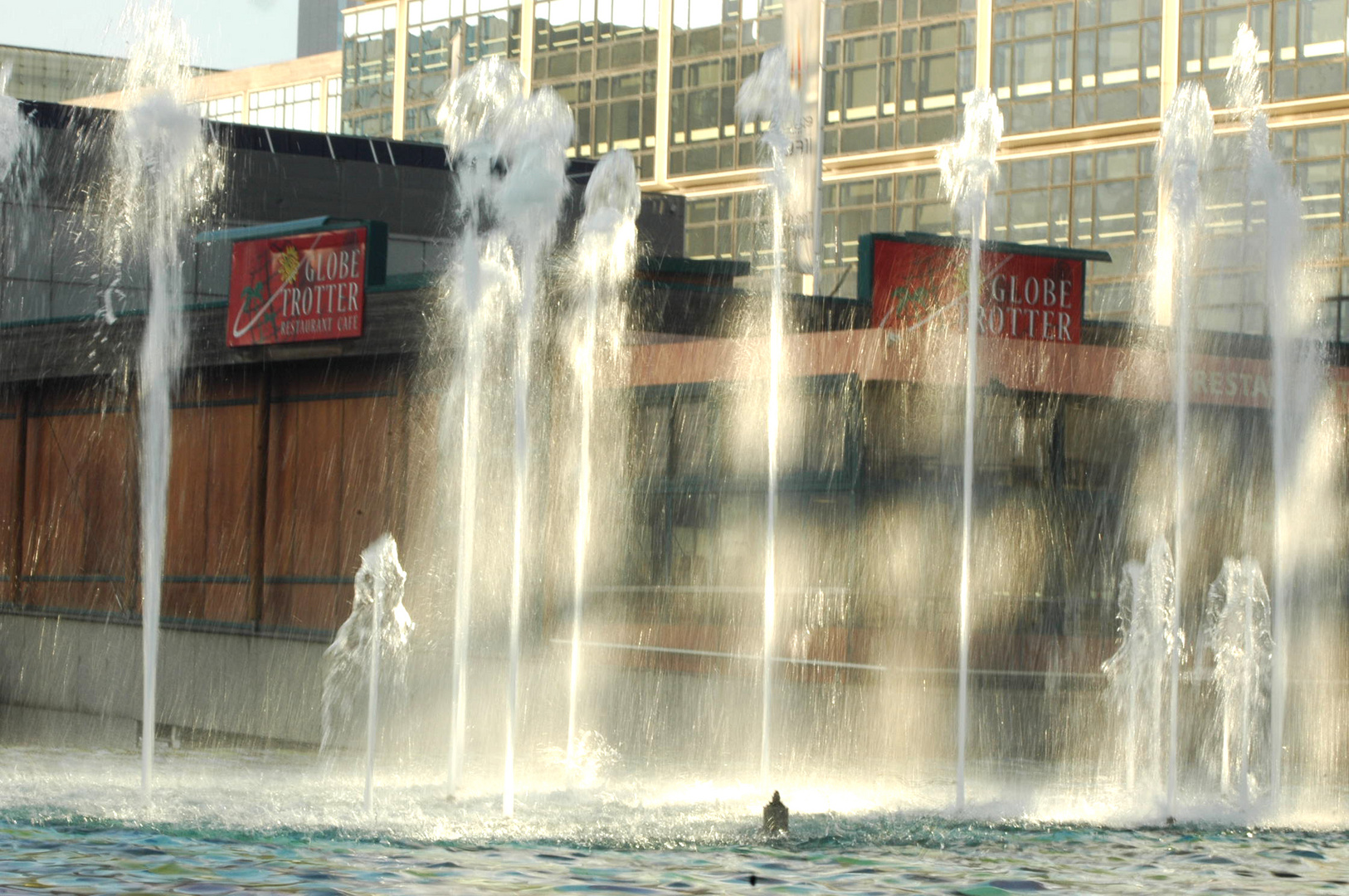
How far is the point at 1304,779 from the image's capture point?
53.6 ft

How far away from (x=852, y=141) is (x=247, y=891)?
51.6 meters

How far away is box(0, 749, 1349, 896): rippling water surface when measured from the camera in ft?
31.7

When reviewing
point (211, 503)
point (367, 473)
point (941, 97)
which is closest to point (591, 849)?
point (367, 473)


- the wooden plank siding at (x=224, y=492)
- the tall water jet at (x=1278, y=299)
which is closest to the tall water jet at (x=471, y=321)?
the wooden plank siding at (x=224, y=492)

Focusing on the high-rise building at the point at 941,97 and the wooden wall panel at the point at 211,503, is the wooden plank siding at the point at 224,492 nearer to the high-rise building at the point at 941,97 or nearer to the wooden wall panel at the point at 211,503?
the wooden wall panel at the point at 211,503

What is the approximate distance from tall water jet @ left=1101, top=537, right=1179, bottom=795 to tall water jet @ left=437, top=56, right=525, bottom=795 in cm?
619

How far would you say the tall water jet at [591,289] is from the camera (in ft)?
73.1

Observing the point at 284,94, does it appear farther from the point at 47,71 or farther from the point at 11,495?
the point at 11,495

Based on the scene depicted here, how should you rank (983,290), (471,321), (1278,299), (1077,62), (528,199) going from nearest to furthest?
1. (528,199)
2. (1278,299)
3. (471,321)
4. (983,290)
5. (1077,62)

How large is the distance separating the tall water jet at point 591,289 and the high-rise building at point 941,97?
2823 cm

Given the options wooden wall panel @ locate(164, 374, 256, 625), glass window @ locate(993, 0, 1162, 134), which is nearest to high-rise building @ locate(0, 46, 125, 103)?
glass window @ locate(993, 0, 1162, 134)

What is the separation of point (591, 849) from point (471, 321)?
1019 centimetres

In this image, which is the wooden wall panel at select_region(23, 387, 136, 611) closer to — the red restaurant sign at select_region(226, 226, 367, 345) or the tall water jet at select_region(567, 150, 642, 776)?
the red restaurant sign at select_region(226, 226, 367, 345)

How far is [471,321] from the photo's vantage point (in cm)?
2025
